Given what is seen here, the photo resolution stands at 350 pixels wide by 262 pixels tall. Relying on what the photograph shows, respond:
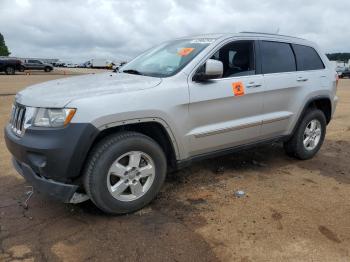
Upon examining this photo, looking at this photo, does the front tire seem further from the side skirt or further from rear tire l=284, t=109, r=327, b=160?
rear tire l=284, t=109, r=327, b=160

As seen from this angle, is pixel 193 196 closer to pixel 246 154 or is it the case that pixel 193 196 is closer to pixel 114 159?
pixel 114 159

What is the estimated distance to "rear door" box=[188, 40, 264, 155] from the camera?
399 cm

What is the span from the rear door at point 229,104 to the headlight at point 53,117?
1.28 metres

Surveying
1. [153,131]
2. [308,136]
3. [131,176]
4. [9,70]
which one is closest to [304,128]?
[308,136]

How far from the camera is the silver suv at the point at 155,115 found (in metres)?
3.25

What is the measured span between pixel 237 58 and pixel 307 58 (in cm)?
144

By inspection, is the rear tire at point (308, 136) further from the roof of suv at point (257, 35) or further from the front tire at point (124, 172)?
the front tire at point (124, 172)

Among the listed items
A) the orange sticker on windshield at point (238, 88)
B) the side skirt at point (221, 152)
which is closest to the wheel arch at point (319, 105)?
the side skirt at point (221, 152)

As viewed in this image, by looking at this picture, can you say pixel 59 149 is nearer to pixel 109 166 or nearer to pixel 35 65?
pixel 109 166

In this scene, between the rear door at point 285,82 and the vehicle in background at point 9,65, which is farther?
the vehicle in background at point 9,65

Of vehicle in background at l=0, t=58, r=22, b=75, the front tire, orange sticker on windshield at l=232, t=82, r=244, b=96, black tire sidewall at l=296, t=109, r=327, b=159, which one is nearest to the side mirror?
orange sticker on windshield at l=232, t=82, r=244, b=96

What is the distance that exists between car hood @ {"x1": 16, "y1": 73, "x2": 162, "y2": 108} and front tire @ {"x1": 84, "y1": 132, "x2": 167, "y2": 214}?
0.44 m

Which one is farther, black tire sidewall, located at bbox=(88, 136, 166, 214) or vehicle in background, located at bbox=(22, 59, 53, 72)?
vehicle in background, located at bbox=(22, 59, 53, 72)

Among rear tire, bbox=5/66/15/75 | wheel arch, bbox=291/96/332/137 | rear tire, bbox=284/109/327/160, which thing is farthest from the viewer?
rear tire, bbox=5/66/15/75
